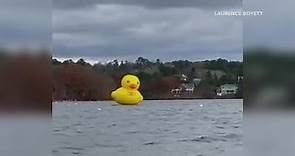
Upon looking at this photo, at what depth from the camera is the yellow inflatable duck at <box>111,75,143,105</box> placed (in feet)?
6.61

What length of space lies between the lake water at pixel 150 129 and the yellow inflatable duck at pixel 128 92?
0.11 ft

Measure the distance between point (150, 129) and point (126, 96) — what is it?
214 mm

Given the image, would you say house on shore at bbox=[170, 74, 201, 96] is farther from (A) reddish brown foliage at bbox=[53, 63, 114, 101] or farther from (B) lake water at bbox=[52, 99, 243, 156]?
(A) reddish brown foliage at bbox=[53, 63, 114, 101]

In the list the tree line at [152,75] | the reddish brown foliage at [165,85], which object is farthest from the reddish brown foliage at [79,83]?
the reddish brown foliage at [165,85]

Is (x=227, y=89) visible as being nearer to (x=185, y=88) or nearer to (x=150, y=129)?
(x=185, y=88)

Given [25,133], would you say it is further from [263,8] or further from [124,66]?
[263,8]

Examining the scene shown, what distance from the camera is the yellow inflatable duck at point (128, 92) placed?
2.01m

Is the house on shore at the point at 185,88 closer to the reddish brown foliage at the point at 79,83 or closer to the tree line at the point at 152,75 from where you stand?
the tree line at the point at 152,75

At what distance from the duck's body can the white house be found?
14.0 inches

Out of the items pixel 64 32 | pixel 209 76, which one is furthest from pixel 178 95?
pixel 64 32

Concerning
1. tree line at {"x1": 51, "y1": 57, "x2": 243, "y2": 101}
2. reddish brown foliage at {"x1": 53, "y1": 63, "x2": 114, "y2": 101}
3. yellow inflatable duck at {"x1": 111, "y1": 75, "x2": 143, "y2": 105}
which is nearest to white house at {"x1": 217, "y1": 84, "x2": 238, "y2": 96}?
tree line at {"x1": 51, "y1": 57, "x2": 243, "y2": 101}

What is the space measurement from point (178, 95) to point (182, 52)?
196mm

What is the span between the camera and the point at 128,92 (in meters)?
2.01

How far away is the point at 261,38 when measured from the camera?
189 cm
